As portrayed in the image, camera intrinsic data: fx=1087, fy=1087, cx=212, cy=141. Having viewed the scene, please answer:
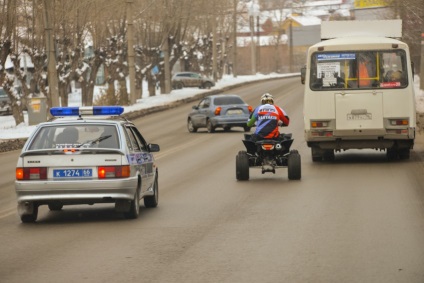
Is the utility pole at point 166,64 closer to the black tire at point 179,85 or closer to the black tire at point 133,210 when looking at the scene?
the black tire at point 179,85

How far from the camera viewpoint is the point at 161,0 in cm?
7138

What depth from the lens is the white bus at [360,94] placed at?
82.4 ft

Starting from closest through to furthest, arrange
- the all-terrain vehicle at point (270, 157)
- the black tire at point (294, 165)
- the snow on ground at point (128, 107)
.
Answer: the black tire at point (294, 165) < the all-terrain vehicle at point (270, 157) < the snow on ground at point (128, 107)

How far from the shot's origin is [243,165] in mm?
21422

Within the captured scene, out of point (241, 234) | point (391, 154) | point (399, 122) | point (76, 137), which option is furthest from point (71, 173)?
point (391, 154)

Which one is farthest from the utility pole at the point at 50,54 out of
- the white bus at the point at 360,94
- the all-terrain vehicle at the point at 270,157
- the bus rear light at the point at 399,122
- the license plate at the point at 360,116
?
the all-terrain vehicle at the point at 270,157

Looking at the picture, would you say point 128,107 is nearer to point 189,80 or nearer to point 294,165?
point 189,80

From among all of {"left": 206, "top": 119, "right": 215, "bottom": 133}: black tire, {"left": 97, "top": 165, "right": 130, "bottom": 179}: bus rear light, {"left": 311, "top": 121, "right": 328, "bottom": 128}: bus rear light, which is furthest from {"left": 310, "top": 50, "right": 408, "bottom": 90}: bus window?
{"left": 206, "top": 119, "right": 215, "bottom": 133}: black tire

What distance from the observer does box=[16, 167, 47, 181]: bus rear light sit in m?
14.2

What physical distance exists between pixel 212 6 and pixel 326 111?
62.2 m

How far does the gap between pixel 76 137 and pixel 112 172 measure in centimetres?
83

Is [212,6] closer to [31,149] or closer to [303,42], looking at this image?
[31,149]

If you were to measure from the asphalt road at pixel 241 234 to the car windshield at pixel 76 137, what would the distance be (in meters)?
1.08

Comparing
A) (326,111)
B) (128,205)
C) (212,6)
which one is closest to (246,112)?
(326,111)
